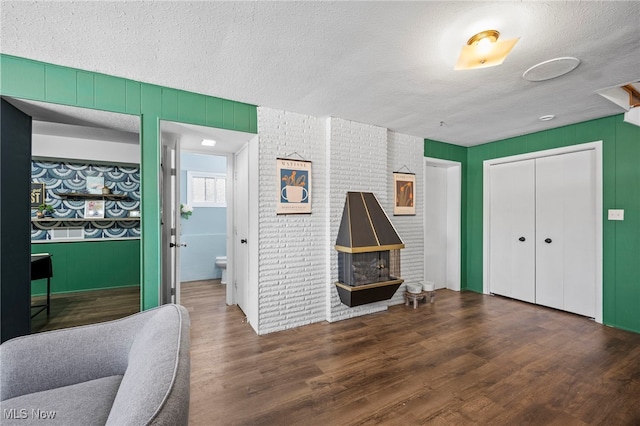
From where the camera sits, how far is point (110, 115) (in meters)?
2.58

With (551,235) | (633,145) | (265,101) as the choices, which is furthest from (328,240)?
(633,145)

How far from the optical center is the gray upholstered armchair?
0.90m

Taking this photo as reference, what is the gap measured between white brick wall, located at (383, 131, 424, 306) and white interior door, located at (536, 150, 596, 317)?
1.63m

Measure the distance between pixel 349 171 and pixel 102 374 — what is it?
2.98 m

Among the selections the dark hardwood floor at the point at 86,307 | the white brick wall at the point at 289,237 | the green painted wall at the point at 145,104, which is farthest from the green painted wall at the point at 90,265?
the white brick wall at the point at 289,237

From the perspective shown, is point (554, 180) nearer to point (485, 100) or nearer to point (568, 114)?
point (568, 114)

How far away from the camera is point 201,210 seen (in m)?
5.61

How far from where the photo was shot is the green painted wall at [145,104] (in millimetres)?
2240

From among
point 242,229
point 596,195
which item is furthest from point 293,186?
point 596,195

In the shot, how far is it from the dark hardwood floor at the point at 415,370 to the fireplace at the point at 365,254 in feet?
1.40

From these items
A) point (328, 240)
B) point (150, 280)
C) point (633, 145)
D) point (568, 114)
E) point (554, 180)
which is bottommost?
point (150, 280)

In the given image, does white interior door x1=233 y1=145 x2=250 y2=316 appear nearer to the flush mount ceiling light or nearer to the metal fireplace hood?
the metal fireplace hood

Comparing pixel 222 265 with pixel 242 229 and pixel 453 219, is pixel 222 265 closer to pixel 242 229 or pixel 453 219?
pixel 242 229

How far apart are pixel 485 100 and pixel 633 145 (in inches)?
75.1
